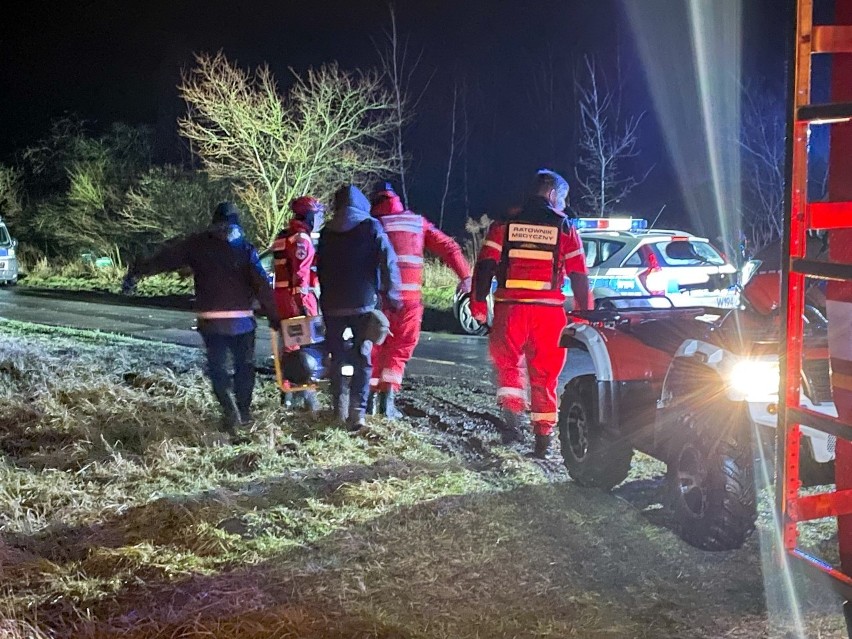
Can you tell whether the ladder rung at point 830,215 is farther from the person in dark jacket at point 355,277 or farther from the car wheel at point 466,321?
the car wheel at point 466,321

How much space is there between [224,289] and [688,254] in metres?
6.09

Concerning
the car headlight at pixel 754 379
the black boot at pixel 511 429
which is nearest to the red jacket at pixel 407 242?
the black boot at pixel 511 429

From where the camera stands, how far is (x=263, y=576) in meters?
3.74

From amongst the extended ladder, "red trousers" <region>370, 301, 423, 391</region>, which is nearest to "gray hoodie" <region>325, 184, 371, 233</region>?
"red trousers" <region>370, 301, 423, 391</region>

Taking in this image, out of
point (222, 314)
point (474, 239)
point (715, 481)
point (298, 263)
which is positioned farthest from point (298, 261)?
point (474, 239)

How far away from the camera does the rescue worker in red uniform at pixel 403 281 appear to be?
6.57 metres

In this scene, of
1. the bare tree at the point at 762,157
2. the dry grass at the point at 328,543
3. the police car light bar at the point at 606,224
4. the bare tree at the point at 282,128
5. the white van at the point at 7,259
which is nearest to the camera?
the dry grass at the point at 328,543

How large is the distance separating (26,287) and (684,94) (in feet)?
60.1

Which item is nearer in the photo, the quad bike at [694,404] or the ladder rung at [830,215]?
the ladder rung at [830,215]

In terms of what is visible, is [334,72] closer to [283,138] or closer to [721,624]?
[283,138]

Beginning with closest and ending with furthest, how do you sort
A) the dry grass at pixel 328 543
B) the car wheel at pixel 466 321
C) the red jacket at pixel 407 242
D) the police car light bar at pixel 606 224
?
the dry grass at pixel 328 543 → the red jacket at pixel 407 242 → the police car light bar at pixel 606 224 → the car wheel at pixel 466 321

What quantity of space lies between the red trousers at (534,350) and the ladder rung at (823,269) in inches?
125

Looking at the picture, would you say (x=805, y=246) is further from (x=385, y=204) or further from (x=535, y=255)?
(x=385, y=204)

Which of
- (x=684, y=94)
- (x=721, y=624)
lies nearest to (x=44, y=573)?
(x=721, y=624)
